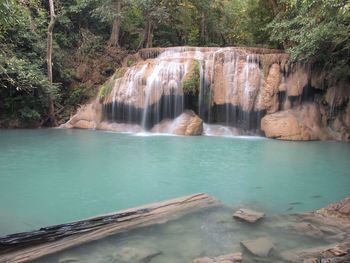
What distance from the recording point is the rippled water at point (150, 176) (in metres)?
3.99

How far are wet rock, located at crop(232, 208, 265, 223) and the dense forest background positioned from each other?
779 centimetres

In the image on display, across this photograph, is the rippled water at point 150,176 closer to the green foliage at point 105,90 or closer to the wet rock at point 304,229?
the wet rock at point 304,229

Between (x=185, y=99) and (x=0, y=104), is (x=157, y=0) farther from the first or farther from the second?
(x=0, y=104)

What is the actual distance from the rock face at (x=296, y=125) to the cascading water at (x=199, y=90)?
1.28m

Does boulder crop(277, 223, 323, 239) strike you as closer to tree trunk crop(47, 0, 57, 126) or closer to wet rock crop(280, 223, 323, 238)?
wet rock crop(280, 223, 323, 238)

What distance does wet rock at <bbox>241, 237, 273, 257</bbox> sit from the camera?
258 cm

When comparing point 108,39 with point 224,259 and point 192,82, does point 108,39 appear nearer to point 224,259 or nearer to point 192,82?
point 192,82

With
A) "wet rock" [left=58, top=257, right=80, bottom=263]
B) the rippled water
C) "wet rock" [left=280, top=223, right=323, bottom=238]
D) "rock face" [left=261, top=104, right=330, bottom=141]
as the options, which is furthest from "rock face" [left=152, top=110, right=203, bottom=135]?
"wet rock" [left=58, top=257, right=80, bottom=263]

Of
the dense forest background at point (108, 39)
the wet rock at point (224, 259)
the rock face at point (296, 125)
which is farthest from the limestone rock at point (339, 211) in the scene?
the rock face at point (296, 125)

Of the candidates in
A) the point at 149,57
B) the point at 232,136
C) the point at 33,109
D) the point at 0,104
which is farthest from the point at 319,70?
the point at 0,104

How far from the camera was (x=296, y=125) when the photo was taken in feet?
36.7

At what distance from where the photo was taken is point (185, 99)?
42.4 ft

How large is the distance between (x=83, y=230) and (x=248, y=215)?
200cm

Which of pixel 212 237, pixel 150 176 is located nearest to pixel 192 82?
pixel 150 176
